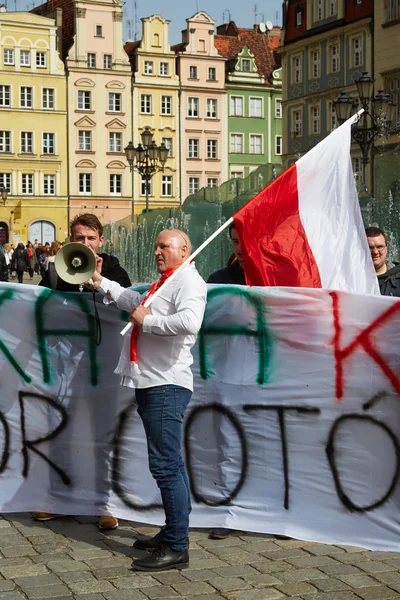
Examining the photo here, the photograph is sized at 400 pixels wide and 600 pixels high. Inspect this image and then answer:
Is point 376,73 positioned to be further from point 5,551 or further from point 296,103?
point 5,551

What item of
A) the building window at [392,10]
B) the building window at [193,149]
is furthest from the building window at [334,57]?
the building window at [193,149]

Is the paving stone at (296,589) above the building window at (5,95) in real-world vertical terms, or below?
below

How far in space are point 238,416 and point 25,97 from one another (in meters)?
61.9

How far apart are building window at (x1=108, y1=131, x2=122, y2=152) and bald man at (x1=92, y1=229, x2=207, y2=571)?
63459 mm

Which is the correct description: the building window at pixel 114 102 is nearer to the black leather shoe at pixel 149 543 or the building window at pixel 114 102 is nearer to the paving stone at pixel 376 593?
the black leather shoe at pixel 149 543

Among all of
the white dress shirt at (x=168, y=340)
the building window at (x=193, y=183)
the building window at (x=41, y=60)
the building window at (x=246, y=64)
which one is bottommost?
the white dress shirt at (x=168, y=340)

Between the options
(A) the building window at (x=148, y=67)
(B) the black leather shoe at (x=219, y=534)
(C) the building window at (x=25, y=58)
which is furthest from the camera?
(A) the building window at (x=148, y=67)

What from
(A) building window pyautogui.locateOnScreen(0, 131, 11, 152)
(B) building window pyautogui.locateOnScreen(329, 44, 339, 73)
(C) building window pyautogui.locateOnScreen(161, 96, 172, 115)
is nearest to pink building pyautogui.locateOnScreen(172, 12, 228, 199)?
(C) building window pyautogui.locateOnScreen(161, 96, 172, 115)

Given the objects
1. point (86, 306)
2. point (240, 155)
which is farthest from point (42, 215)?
point (86, 306)

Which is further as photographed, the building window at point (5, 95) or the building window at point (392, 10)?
the building window at point (5, 95)

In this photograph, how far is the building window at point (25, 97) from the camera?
213ft

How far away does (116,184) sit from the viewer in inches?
2667

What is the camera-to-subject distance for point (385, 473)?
5.27 meters

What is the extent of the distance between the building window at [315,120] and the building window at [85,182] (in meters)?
17.5
